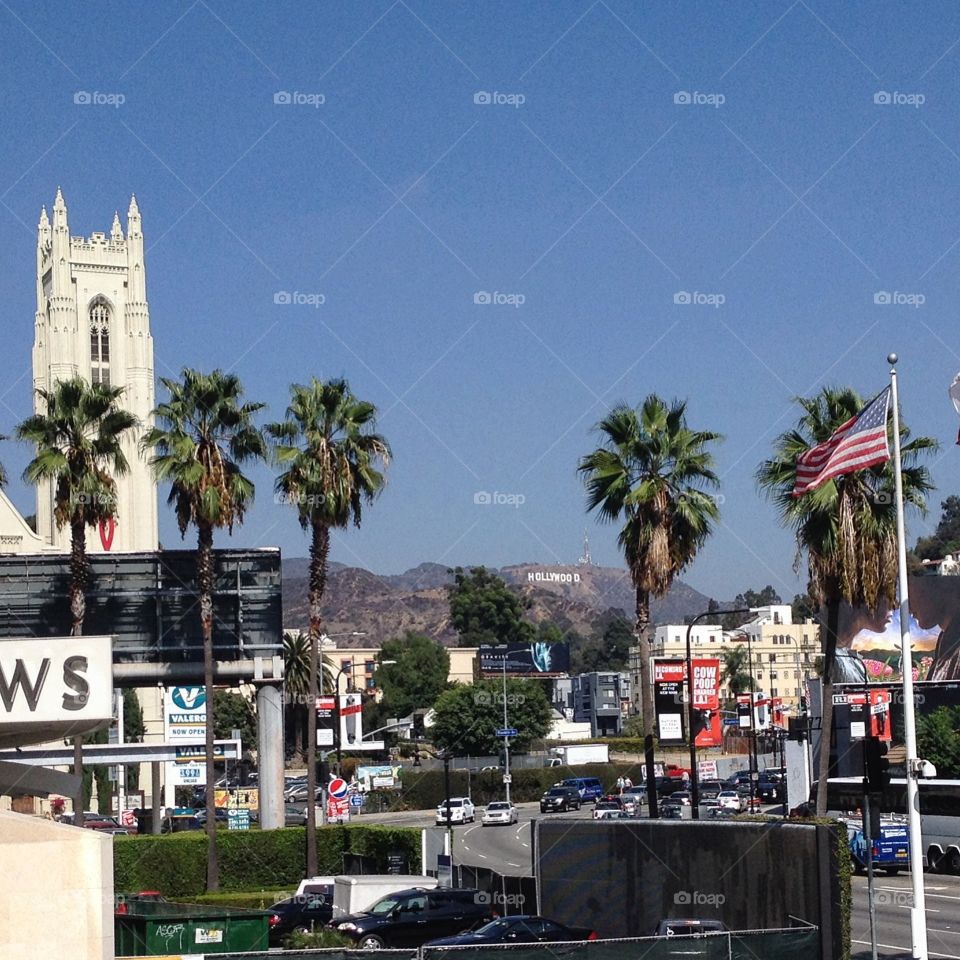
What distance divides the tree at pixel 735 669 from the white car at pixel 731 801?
93.0 m

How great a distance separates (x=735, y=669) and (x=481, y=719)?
62430 mm

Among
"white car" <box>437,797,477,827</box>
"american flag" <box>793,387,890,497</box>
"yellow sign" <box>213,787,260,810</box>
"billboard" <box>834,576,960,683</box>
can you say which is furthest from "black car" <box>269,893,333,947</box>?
"billboard" <box>834,576,960,683</box>

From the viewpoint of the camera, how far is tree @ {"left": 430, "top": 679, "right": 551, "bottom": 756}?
128625mm

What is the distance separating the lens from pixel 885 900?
135ft

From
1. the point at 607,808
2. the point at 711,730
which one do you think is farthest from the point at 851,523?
the point at 607,808

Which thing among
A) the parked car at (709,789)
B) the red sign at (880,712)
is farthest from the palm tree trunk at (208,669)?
the parked car at (709,789)

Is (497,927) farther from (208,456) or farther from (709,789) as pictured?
(709,789)

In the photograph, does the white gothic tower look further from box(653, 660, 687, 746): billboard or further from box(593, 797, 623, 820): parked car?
box(653, 660, 687, 746): billboard

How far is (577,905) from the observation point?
33438 millimetres

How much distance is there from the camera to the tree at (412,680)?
173500mm

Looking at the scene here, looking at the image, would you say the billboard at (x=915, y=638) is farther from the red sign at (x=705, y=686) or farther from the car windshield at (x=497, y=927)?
the car windshield at (x=497, y=927)

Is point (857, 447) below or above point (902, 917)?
above

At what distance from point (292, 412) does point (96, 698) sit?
3061 cm

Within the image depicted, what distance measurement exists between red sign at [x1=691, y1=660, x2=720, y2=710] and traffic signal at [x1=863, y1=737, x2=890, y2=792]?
25837 mm
